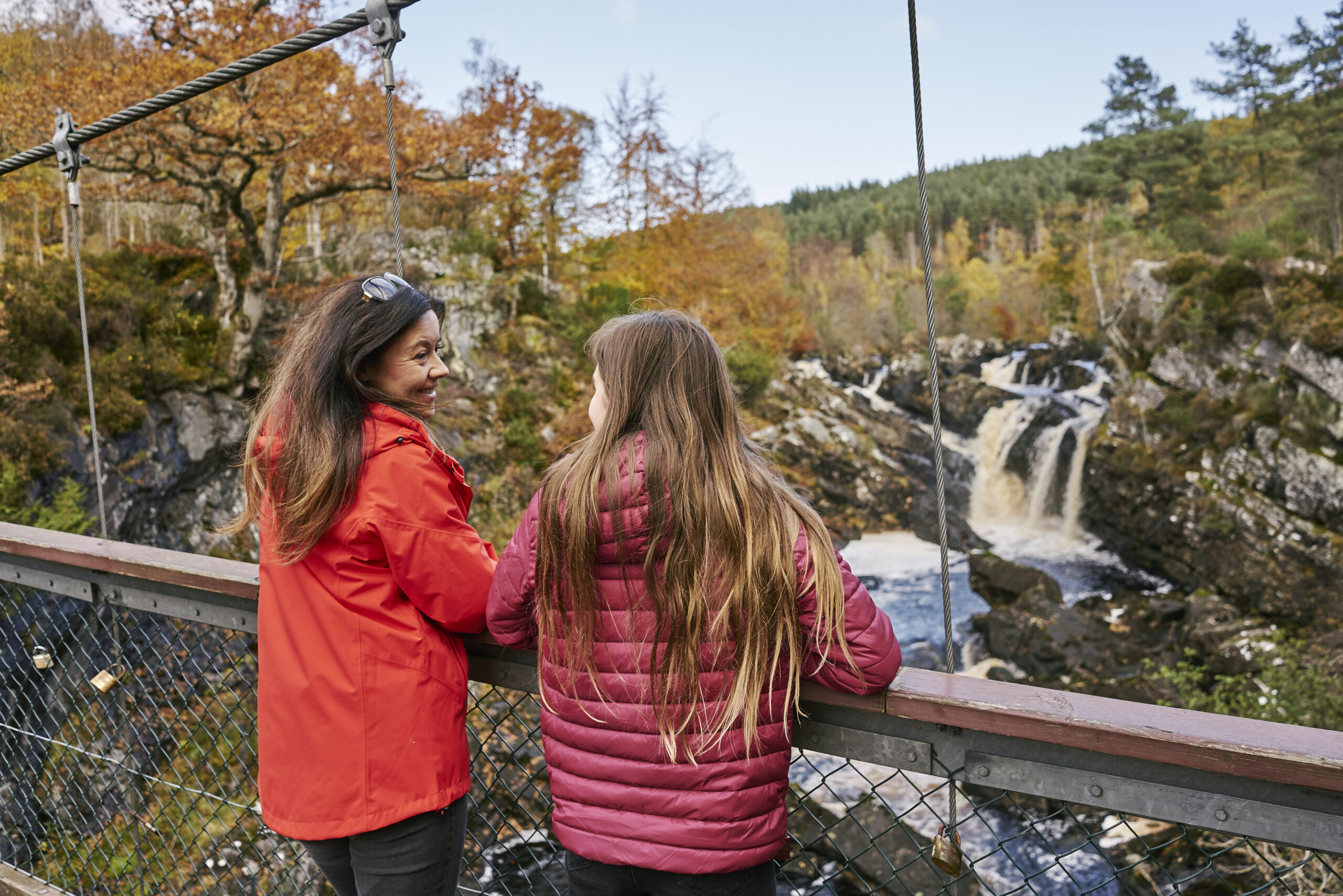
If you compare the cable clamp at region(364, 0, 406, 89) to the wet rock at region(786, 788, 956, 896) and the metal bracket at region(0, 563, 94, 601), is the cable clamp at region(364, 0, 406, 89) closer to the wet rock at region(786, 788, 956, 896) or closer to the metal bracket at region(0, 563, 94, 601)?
the metal bracket at region(0, 563, 94, 601)

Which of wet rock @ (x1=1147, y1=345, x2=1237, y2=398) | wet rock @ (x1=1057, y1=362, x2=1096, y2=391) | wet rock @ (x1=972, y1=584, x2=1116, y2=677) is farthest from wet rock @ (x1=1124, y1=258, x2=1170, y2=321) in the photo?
wet rock @ (x1=972, y1=584, x2=1116, y2=677)

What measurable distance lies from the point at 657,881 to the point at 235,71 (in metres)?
2.05

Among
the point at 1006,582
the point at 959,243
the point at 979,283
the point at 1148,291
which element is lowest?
the point at 1006,582

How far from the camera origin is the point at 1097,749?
108cm

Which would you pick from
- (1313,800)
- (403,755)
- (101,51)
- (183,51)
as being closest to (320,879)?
(403,755)

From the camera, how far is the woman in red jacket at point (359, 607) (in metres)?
1.33

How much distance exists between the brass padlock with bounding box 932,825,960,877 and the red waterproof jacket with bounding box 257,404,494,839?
0.78 metres

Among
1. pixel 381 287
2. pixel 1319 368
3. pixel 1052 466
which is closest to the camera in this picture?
pixel 381 287

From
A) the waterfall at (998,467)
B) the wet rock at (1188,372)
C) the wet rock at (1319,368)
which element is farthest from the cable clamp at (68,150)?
the wet rock at (1188,372)

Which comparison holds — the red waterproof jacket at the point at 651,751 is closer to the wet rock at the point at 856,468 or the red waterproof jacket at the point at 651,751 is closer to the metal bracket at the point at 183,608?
the metal bracket at the point at 183,608

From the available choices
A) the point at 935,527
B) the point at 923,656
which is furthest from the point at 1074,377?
the point at 923,656

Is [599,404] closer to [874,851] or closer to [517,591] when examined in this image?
[517,591]

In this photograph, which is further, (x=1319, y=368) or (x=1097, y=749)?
(x=1319, y=368)

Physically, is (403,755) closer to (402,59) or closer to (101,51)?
(402,59)
